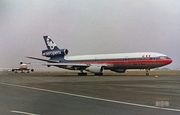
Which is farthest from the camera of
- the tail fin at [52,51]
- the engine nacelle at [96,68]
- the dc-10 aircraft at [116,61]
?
the tail fin at [52,51]

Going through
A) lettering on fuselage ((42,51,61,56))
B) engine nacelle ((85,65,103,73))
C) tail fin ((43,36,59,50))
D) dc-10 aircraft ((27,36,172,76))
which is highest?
tail fin ((43,36,59,50))

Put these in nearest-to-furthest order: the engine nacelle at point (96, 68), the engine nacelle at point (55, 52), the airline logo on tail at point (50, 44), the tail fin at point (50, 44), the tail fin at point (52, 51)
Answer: the engine nacelle at point (96, 68) < the engine nacelle at point (55, 52) < the tail fin at point (52, 51) < the tail fin at point (50, 44) < the airline logo on tail at point (50, 44)

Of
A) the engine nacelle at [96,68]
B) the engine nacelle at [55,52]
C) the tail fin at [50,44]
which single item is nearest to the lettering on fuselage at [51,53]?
the engine nacelle at [55,52]

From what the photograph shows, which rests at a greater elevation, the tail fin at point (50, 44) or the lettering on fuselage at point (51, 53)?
the tail fin at point (50, 44)

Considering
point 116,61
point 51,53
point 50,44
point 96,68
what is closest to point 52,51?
point 51,53

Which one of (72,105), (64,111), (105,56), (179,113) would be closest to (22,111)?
(64,111)

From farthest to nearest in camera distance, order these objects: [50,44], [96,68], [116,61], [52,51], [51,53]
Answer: [50,44] → [52,51] → [51,53] → [116,61] → [96,68]

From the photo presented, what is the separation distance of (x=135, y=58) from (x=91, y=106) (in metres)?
26.9

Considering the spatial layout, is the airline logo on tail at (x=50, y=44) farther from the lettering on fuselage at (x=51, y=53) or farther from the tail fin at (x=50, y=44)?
the lettering on fuselage at (x=51, y=53)

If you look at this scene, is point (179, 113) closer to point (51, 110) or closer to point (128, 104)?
point (128, 104)

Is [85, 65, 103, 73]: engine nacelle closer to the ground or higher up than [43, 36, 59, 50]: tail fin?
closer to the ground

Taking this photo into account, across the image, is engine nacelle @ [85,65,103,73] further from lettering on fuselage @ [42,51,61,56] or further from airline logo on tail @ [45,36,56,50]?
airline logo on tail @ [45,36,56,50]

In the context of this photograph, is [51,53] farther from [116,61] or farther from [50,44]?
[116,61]

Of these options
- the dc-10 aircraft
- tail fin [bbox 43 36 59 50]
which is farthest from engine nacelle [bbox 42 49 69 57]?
tail fin [bbox 43 36 59 50]
